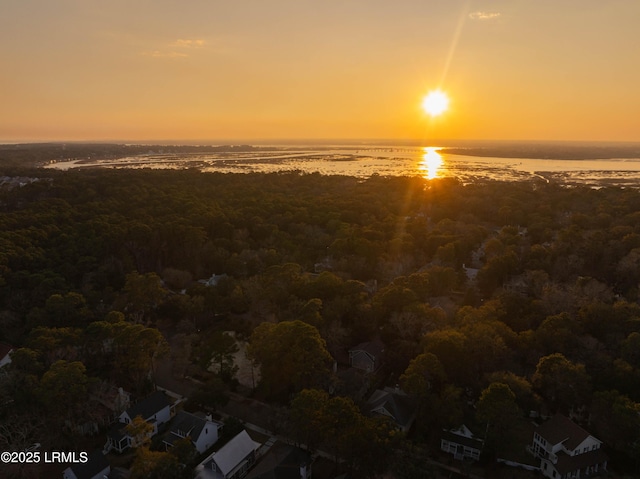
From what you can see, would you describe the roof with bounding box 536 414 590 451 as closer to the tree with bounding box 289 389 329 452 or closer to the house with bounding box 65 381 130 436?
the tree with bounding box 289 389 329 452

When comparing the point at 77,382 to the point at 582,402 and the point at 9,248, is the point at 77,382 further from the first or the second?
the point at 582,402

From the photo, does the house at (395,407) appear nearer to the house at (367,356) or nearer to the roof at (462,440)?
the roof at (462,440)

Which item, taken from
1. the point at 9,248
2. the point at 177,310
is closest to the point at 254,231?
the point at 177,310

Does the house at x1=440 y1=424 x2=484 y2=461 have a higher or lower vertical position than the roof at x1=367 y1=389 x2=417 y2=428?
lower

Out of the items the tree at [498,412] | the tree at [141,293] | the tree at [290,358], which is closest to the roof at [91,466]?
the tree at [290,358]

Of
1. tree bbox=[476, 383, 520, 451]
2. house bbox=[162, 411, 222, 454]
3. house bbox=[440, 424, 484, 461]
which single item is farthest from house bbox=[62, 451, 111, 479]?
tree bbox=[476, 383, 520, 451]
